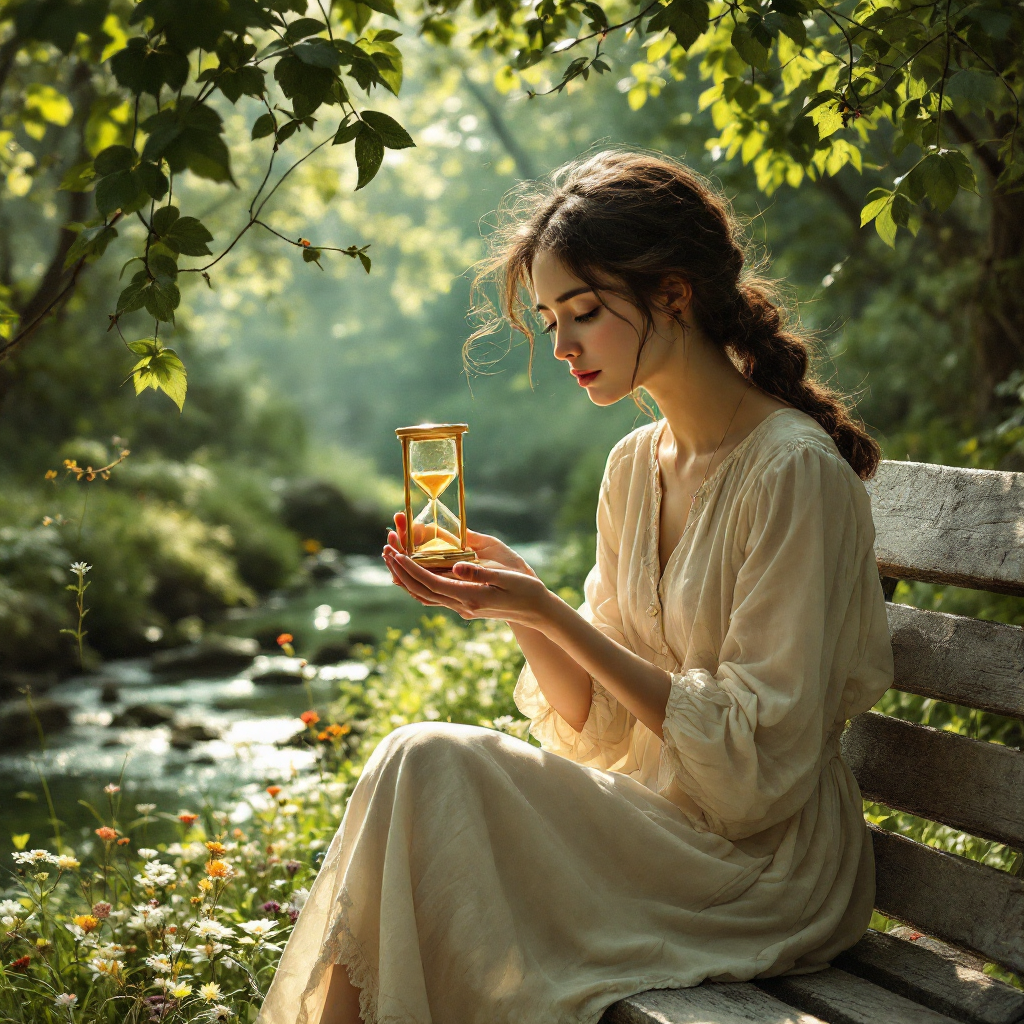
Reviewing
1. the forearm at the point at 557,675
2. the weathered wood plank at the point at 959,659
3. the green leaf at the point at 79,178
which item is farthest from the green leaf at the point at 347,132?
the weathered wood plank at the point at 959,659

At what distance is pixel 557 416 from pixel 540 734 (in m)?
27.7

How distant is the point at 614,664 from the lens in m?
2.22

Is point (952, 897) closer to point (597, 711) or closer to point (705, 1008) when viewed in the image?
point (705, 1008)

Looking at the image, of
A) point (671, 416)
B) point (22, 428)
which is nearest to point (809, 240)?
point (671, 416)

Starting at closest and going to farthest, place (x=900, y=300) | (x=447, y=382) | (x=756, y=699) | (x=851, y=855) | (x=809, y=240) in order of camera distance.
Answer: (x=756, y=699), (x=851, y=855), (x=900, y=300), (x=809, y=240), (x=447, y=382)

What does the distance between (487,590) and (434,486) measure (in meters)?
0.37

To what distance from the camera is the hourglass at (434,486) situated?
2334 mm

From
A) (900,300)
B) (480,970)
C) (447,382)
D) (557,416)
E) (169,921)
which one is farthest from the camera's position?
(447,382)

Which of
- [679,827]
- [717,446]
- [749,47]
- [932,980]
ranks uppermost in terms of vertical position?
[749,47]

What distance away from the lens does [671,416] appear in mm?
2639

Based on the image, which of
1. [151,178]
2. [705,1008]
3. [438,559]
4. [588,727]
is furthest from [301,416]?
[705,1008]

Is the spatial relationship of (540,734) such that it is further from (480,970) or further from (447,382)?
(447,382)

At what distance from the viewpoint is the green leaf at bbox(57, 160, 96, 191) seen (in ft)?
6.55

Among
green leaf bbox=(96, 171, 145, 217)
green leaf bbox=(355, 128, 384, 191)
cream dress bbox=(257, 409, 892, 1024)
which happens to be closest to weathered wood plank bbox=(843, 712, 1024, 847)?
cream dress bbox=(257, 409, 892, 1024)
